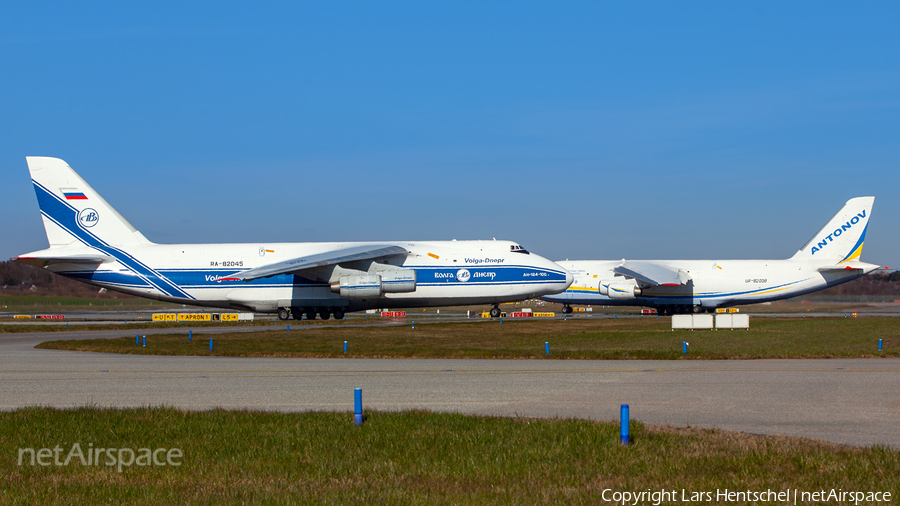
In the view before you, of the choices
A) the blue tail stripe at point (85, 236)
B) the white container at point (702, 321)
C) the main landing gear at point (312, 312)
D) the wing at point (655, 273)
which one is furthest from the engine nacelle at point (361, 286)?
the wing at point (655, 273)

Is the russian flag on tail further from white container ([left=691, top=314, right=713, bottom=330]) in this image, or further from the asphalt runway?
white container ([left=691, top=314, right=713, bottom=330])

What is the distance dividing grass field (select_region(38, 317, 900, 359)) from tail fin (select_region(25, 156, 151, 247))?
11848mm

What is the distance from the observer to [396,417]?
12.0m

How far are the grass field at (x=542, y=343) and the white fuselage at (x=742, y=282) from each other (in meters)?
12.4

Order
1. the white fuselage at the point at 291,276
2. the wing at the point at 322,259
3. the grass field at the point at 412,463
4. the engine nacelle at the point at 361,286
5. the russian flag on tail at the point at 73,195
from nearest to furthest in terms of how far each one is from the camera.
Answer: the grass field at the point at 412,463 → the wing at the point at 322,259 → the engine nacelle at the point at 361,286 → the russian flag on tail at the point at 73,195 → the white fuselage at the point at 291,276

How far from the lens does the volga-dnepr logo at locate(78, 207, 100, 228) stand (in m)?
42.9

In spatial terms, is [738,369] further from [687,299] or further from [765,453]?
[687,299]

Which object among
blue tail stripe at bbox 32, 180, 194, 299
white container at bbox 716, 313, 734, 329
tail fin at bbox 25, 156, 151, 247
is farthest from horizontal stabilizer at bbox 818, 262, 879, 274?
tail fin at bbox 25, 156, 151, 247

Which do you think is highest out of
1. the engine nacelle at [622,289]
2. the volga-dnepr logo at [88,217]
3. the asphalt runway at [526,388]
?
the volga-dnepr logo at [88,217]

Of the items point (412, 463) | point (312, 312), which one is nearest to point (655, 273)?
point (312, 312)

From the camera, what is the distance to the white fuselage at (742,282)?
172ft

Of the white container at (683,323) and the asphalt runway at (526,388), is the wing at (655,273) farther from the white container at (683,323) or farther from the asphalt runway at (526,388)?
the asphalt runway at (526,388)

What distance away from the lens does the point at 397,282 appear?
42469 mm

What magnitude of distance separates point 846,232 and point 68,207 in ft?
161
